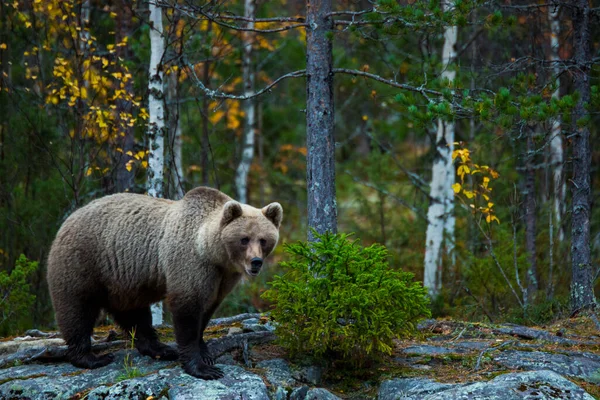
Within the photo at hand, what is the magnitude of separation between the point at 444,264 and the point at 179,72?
5226 mm

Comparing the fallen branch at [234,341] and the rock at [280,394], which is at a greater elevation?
the fallen branch at [234,341]

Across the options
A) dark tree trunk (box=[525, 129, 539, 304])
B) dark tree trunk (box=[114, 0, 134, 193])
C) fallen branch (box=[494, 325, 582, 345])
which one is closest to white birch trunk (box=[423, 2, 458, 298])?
dark tree trunk (box=[525, 129, 539, 304])

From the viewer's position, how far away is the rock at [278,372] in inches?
241

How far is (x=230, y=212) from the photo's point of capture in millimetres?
6316

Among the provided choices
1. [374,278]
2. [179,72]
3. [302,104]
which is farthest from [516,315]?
[302,104]

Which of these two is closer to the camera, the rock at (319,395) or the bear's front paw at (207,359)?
the rock at (319,395)

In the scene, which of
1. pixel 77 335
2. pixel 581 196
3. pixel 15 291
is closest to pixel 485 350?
pixel 581 196

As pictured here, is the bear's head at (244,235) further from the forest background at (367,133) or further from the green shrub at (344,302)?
the forest background at (367,133)

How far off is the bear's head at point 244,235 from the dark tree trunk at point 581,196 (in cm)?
406

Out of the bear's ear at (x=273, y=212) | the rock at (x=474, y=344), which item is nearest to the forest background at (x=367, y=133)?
the bear's ear at (x=273, y=212)

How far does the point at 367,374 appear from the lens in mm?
6414

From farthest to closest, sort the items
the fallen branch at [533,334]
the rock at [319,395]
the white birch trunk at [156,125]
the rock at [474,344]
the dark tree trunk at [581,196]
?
1. the white birch trunk at [156,125]
2. the dark tree trunk at [581,196]
3. the fallen branch at [533,334]
4. the rock at [474,344]
5. the rock at [319,395]

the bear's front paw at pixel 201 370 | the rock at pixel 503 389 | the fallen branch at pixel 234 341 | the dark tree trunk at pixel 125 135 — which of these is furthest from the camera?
the dark tree trunk at pixel 125 135

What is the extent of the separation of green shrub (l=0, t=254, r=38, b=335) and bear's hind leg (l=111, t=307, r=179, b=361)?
5.48 feet
